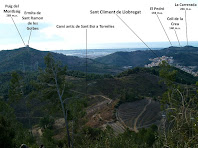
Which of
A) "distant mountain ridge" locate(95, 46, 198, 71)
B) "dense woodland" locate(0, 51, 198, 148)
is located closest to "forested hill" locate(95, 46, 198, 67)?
"distant mountain ridge" locate(95, 46, 198, 71)

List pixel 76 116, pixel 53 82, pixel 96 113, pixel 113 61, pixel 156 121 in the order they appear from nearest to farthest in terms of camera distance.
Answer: pixel 76 116 < pixel 53 82 < pixel 156 121 < pixel 96 113 < pixel 113 61

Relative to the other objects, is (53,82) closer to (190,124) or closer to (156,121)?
(190,124)

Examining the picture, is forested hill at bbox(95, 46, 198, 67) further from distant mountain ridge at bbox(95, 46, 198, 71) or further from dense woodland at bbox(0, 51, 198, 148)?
dense woodland at bbox(0, 51, 198, 148)

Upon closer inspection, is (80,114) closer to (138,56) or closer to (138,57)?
(138,57)

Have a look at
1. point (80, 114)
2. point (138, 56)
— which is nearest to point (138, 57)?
point (138, 56)

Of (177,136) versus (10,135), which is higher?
(177,136)

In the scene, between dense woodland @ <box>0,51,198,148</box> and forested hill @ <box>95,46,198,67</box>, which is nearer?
dense woodland @ <box>0,51,198,148</box>

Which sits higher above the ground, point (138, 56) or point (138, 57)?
point (138, 56)

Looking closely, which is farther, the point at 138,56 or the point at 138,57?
the point at 138,56

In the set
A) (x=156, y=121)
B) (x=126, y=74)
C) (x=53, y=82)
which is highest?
(x=53, y=82)

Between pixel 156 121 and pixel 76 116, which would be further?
pixel 156 121

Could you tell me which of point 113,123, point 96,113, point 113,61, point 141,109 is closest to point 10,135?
point 113,123
